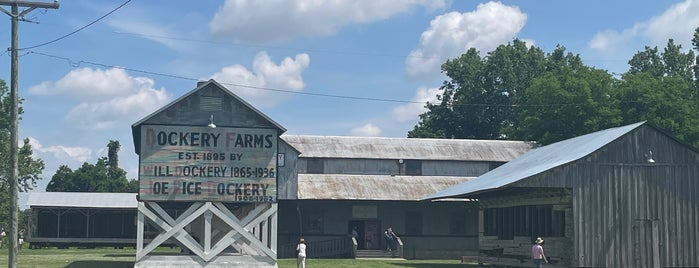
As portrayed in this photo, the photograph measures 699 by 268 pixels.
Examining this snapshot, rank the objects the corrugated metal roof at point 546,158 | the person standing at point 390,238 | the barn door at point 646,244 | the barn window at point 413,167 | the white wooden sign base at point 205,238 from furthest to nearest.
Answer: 1. the barn window at point 413,167
2. the person standing at point 390,238
3. the corrugated metal roof at point 546,158
4. the barn door at point 646,244
5. the white wooden sign base at point 205,238

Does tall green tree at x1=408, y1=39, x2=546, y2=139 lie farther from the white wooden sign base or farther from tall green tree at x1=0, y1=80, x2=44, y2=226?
the white wooden sign base

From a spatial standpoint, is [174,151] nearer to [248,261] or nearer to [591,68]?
[248,261]

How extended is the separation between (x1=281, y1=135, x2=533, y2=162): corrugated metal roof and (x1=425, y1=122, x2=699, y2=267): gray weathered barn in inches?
868

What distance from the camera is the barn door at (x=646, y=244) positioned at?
32.9 metres

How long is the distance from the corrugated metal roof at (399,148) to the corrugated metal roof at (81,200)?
13.1m

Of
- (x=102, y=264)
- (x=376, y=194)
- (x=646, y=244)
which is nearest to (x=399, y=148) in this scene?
(x=376, y=194)

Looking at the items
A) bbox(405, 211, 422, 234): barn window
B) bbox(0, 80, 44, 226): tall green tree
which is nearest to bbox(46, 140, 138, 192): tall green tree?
bbox(0, 80, 44, 226): tall green tree

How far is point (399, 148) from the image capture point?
2255 inches

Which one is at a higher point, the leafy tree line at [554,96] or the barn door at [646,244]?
the leafy tree line at [554,96]

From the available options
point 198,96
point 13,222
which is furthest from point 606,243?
point 13,222

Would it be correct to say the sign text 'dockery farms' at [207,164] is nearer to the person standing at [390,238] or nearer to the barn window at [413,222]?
the person standing at [390,238]

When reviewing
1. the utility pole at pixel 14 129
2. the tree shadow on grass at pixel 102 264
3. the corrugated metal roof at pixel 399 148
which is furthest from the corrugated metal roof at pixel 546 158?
the utility pole at pixel 14 129

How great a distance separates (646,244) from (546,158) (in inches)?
246

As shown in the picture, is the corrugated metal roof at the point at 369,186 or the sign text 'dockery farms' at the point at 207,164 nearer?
the sign text 'dockery farms' at the point at 207,164
